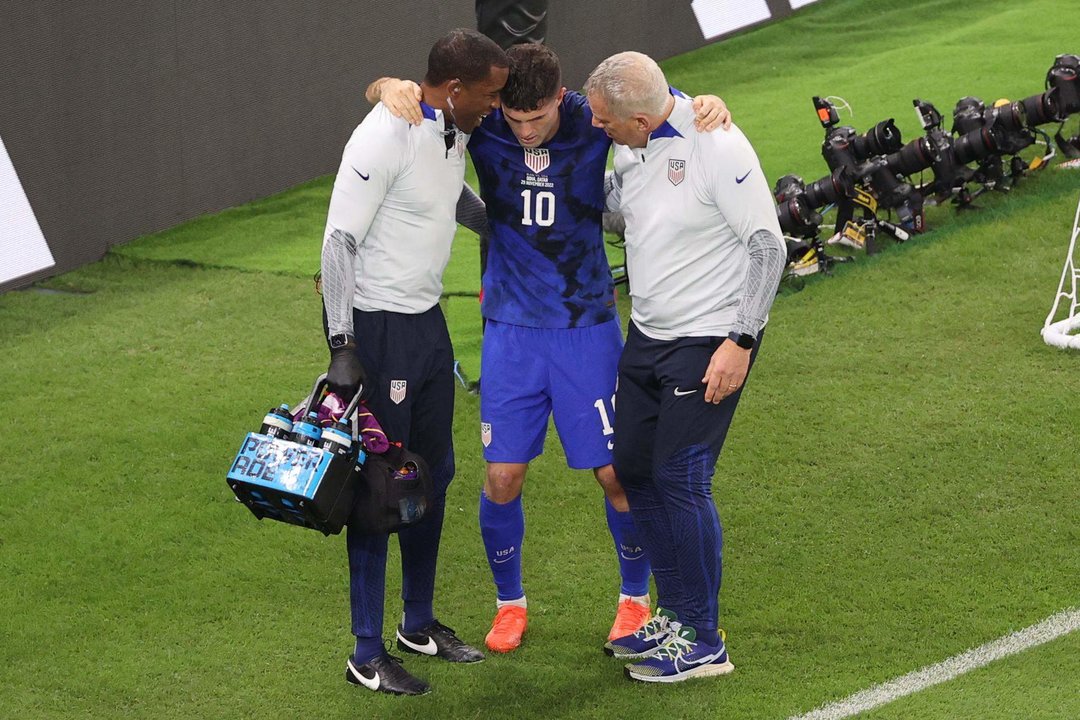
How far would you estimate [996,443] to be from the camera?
5828mm

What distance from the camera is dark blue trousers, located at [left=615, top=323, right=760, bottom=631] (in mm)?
4145

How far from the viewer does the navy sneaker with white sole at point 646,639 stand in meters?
4.48

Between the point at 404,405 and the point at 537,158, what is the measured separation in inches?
33.4

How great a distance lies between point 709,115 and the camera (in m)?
4.04

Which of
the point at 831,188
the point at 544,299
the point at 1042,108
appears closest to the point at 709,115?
the point at 544,299

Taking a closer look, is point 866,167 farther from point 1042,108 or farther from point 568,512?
point 568,512

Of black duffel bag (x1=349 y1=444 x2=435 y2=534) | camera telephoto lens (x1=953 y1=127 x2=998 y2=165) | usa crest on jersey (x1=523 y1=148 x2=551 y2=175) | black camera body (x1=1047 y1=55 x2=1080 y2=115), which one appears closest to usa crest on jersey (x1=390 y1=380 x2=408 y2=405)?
black duffel bag (x1=349 y1=444 x2=435 y2=534)

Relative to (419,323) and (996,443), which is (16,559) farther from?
(996,443)

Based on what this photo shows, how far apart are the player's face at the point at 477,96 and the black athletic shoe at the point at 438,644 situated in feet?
5.49

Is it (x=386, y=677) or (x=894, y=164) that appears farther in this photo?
(x=894, y=164)

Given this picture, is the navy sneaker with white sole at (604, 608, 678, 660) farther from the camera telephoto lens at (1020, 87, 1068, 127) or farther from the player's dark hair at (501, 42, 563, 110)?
the camera telephoto lens at (1020, 87, 1068, 127)

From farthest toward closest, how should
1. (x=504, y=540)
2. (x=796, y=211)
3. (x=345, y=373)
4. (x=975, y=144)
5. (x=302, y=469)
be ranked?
(x=975, y=144) → (x=796, y=211) → (x=504, y=540) → (x=345, y=373) → (x=302, y=469)

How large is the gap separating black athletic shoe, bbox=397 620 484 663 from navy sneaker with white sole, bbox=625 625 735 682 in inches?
21.9

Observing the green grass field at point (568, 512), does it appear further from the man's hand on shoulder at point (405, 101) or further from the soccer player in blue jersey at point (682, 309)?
the man's hand on shoulder at point (405, 101)
